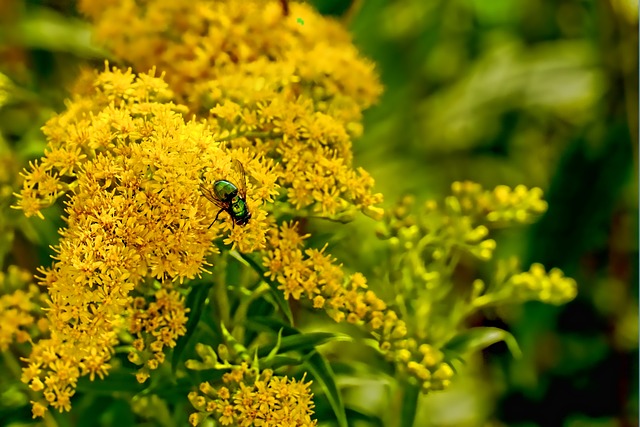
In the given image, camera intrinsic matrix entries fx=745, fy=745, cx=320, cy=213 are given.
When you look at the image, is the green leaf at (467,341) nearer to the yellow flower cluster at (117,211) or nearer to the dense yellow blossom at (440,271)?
the dense yellow blossom at (440,271)

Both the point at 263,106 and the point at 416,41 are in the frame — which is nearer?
the point at 263,106

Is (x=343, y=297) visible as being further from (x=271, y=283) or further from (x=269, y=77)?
(x=269, y=77)

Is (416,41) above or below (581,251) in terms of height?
above

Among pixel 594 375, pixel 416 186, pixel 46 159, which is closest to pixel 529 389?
pixel 594 375

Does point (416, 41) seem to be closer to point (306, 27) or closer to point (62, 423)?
point (306, 27)

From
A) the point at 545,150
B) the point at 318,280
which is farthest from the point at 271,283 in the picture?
the point at 545,150

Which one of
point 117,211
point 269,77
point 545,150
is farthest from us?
point 545,150
